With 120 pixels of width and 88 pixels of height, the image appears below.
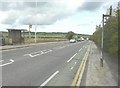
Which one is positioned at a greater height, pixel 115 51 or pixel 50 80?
pixel 115 51

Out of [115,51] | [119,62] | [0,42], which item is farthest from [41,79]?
[0,42]

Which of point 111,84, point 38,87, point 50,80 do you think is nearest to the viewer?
point 38,87

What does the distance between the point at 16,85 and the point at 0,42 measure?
42744 mm

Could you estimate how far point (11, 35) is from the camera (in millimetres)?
57781

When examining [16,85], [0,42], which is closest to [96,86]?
[16,85]

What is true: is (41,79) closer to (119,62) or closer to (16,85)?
(16,85)

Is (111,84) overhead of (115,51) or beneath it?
beneath

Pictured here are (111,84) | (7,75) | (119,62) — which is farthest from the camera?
(119,62)

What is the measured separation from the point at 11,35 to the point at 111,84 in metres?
47.1

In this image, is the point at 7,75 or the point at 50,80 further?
the point at 7,75

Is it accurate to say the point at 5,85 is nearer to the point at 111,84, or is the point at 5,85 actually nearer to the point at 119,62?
the point at 111,84

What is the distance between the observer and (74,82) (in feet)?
41.0

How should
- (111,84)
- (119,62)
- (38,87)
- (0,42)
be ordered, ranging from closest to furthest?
(38,87), (111,84), (119,62), (0,42)

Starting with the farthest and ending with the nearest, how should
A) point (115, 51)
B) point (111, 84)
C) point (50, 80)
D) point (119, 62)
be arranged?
point (119, 62) < point (115, 51) < point (50, 80) < point (111, 84)
